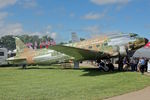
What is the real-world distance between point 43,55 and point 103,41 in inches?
283

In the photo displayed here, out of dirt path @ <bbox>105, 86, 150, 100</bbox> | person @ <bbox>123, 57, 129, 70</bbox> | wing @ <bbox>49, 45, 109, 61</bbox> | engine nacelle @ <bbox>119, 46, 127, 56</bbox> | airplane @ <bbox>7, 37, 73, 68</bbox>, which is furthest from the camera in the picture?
airplane @ <bbox>7, 37, 73, 68</bbox>

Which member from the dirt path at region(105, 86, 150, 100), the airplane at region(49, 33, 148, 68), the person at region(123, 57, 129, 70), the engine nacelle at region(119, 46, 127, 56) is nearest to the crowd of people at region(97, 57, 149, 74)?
the person at region(123, 57, 129, 70)

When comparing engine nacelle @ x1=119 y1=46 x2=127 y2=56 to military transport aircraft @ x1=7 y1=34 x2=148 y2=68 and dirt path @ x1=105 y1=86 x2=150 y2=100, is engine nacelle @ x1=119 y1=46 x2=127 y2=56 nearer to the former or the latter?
military transport aircraft @ x1=7 y1=34 x2=148 y2=68

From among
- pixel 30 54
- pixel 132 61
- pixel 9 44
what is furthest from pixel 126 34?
pixel 9 44

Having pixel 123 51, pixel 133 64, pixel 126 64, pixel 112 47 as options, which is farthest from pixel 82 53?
pixel 133 64

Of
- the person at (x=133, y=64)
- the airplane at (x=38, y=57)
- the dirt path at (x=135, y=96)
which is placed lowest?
the dirt path at (x=135, y=96)

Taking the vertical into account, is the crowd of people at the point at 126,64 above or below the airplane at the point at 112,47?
below

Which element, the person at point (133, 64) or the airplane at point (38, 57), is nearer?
the person at point (133, 64)

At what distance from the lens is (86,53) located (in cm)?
2200

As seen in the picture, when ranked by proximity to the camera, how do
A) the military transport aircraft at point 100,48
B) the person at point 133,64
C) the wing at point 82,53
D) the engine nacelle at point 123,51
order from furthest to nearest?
the person at point 133,64, the engine nacelle at point 123,51, the military transport aircraft at point 100,48, the wing at point 82,53

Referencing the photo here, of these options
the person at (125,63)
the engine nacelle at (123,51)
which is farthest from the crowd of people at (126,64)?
the engine nacelle at (123,51)

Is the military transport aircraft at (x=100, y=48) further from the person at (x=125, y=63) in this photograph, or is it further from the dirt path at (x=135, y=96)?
the dirt path at (x=135, y=96)

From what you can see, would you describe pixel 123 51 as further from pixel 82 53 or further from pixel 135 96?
pixel 135 96

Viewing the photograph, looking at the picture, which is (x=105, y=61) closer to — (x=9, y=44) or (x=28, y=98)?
(x=28, y=98)
